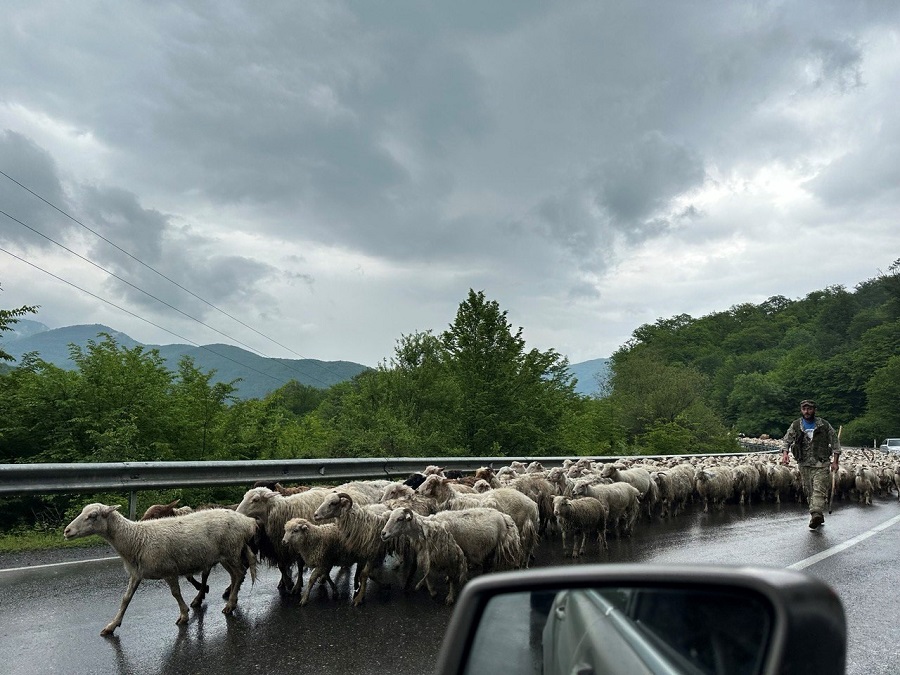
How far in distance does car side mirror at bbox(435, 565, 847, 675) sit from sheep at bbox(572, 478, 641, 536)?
8.67 m

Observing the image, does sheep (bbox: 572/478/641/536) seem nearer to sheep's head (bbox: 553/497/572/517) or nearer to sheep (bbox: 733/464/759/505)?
sheep's head (bbox: 553/497/572/517)

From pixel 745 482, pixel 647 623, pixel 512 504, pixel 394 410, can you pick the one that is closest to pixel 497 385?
pixel 394 410

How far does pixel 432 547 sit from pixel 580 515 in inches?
134

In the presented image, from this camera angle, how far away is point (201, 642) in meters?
5.08

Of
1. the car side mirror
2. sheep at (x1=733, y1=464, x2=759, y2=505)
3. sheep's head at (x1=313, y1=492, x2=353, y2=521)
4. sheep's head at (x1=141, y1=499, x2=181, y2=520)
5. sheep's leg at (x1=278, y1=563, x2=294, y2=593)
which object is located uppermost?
the car side mirror

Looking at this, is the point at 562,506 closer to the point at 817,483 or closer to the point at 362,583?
the point at 362,583

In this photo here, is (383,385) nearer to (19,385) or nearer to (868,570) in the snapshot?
(19,385)

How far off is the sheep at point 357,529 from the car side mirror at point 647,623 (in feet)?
18.0

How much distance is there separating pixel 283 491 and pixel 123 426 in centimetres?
663

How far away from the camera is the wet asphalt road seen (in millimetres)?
4605

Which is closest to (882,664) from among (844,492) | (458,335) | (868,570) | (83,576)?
(868,570)

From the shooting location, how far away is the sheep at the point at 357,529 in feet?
22.9

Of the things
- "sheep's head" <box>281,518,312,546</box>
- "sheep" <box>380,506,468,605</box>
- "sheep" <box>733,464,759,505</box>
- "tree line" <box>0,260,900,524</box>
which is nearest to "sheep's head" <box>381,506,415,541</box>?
"sheep" <box>380,506,468,605</box>

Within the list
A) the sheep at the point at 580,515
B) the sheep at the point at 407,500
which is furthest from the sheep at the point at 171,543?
the sheep at the point at 580,515
